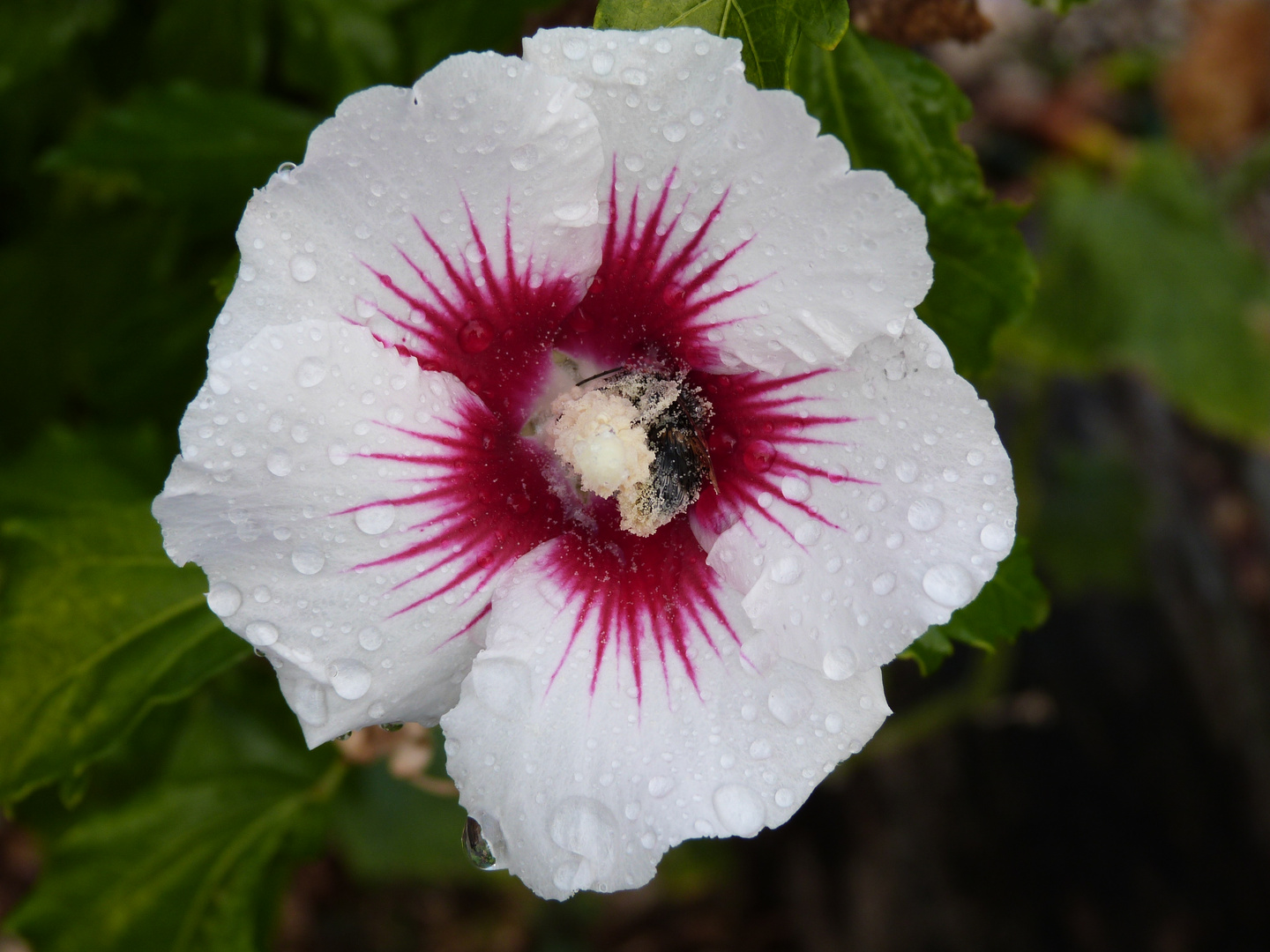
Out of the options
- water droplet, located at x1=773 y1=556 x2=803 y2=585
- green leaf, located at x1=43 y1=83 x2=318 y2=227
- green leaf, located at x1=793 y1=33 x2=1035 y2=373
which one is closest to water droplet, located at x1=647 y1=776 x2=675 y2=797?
water droplet, located at x1=773 y1=556 x2=803 y2=585

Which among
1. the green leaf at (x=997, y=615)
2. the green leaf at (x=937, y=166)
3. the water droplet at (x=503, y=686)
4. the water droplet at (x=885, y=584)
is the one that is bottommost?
the green leaf at (x=997, y=615)

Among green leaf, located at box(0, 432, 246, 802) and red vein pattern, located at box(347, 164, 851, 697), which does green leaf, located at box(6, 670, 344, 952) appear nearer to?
green leaf, located at box(0, 432, 246, 802)

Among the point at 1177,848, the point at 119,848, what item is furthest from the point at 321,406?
the point at 1177,848

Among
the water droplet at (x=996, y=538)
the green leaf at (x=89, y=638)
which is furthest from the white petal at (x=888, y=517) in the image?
the green leaf at (x=89, y=638)

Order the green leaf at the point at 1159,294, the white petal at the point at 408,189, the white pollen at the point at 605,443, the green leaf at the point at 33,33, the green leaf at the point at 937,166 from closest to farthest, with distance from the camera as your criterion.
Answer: the white petal at the point at 408,189 → the white pollen at the point at 605,443 → the green leaf at the point at 937,166 → the green leaf at the point at 33,33 → the green leaf at the point at 1159,294

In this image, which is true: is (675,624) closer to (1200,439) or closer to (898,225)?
(898,225)

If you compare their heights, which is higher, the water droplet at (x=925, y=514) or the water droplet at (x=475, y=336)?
the water droplet at (x=475, y=336)

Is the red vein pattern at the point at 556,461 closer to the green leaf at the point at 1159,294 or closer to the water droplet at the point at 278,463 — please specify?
the water droplet at the point at 278,463

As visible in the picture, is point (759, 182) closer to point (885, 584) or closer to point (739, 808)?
point (885, 584)
